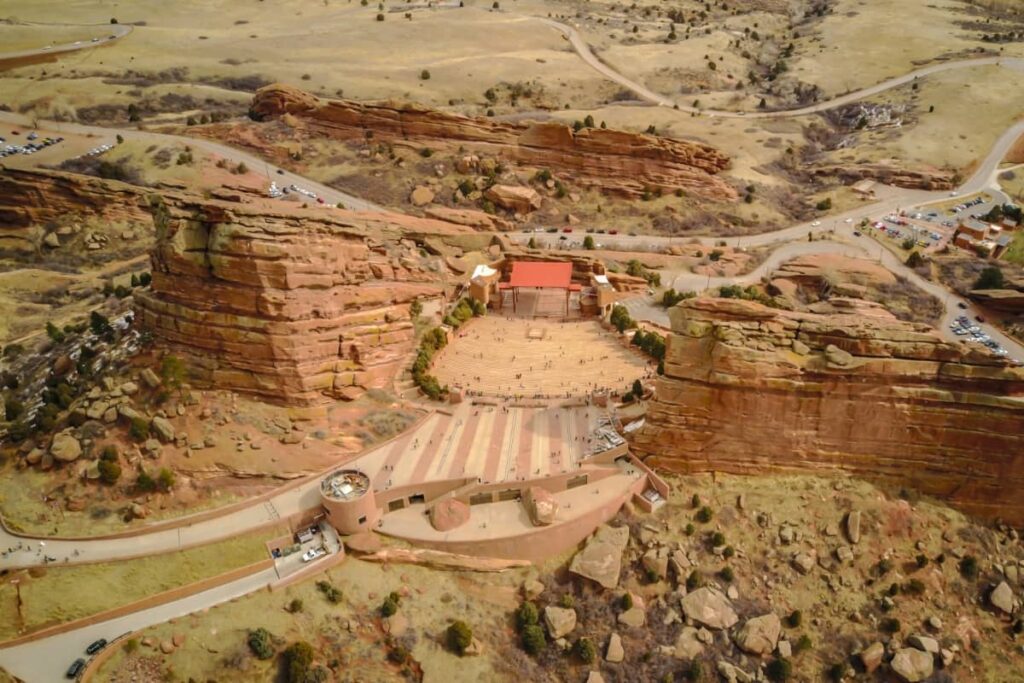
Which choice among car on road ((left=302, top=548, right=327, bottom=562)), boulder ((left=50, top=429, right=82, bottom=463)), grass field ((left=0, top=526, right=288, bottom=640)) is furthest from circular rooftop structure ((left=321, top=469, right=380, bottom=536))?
boulder ((left=50, top=429, right=82, bottom=463))

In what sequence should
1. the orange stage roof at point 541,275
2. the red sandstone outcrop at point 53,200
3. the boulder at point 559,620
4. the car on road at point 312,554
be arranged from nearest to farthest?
the boulder at point 559,620
the car on road at point 312,554
the orange stage roof at point 541,275
the red sandstone outcrop at point 53,200

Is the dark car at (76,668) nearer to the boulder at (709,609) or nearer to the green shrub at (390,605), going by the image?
the green shrub at (390,605)

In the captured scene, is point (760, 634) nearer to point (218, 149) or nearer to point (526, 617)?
point (526, 617)

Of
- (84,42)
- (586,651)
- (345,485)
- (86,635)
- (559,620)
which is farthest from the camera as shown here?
(84,42)

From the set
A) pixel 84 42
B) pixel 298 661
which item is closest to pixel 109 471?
pixel 298 661

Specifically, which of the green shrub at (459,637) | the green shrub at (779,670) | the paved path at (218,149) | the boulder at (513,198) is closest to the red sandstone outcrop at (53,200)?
the paved path at (218,149)
